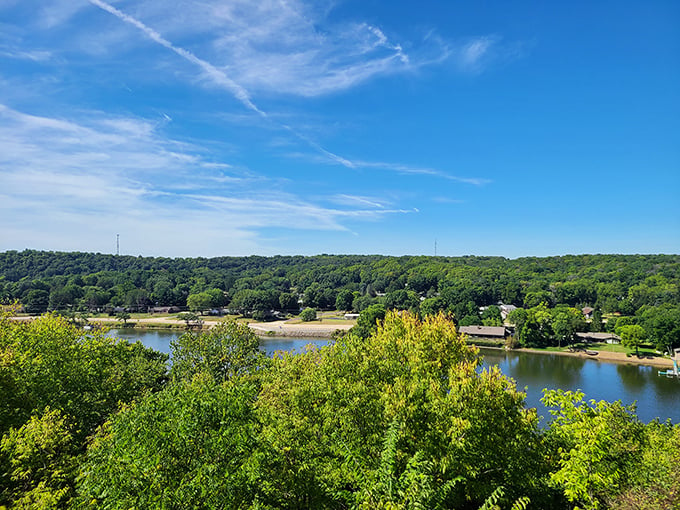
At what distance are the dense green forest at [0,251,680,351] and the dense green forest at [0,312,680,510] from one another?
178ft

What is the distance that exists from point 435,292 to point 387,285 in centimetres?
1819

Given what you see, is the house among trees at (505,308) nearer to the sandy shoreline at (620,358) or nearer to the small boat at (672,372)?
the sandy shoreline at (620,358)

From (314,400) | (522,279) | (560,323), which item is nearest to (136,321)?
(560,323)

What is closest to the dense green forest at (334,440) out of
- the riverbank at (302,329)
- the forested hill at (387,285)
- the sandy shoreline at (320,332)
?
the sandy shoreline at (320,332)

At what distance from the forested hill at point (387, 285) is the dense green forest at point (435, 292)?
29 cm

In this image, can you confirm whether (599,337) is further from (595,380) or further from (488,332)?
(595,380)

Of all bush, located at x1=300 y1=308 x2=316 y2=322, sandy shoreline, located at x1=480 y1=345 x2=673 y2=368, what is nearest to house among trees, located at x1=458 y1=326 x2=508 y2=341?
sandy shoreline, located at x1=480 y1=345 x2=673 y2=368

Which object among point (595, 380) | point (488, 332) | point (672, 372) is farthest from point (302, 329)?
point (672, 372)

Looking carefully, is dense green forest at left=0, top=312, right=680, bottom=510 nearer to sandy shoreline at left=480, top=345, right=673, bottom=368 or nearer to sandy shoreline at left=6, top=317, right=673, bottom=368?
sandy shoreline at left=6, top=317, right=673, bottom=368

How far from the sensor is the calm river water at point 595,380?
35.2 metres

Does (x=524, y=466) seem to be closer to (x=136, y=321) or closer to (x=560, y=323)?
(x=560, y=323)

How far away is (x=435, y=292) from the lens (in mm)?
125375

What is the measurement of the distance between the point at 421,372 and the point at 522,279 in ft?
403

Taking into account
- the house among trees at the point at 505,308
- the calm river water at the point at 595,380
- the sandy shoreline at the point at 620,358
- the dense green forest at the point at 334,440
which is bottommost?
the calm river water at the point at 595,380
